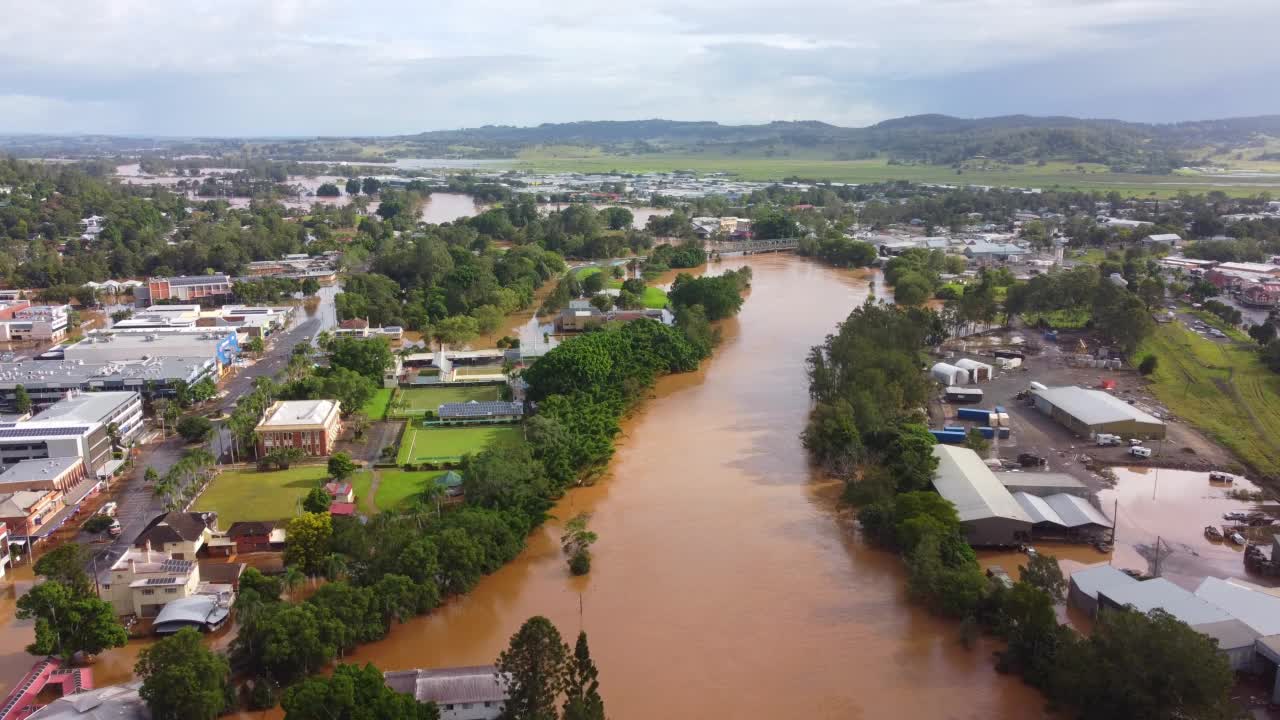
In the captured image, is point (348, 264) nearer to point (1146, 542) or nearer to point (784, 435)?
point (784, 435)

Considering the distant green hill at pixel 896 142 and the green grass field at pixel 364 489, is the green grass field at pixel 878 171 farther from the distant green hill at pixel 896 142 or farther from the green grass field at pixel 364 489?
A: the green grass field at pixel 364 489

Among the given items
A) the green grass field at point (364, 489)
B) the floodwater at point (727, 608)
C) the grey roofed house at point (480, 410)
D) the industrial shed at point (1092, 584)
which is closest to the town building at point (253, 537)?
the green grass field at point (364, 489)

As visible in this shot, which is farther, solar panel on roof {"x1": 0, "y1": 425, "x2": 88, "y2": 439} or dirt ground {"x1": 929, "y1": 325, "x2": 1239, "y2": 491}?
dirt ground {"x1": 929, "y1": 325, "x2": 1239, "y2": 491}

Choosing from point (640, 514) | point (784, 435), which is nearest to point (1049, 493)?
point (784, 435)

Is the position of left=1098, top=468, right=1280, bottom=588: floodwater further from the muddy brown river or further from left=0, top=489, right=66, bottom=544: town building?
left=0, top=489, right=66, bottom=544: town building

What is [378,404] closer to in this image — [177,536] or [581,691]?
[177,536]

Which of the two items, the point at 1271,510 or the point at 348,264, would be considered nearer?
the point at 1271,510

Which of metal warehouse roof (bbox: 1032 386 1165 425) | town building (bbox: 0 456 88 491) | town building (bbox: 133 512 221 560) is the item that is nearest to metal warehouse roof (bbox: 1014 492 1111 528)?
metal warehouse roof (bbox: 1032 386 1165 425)
